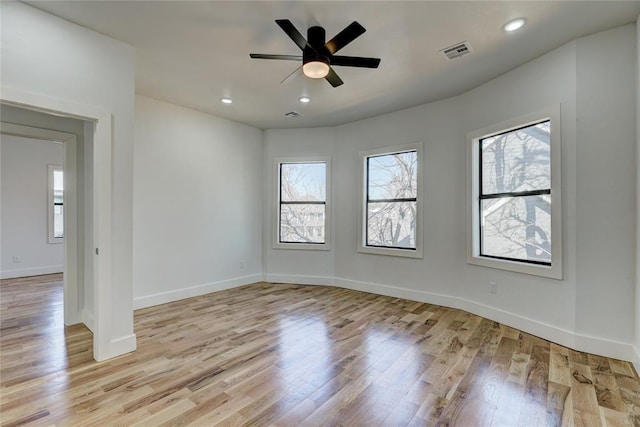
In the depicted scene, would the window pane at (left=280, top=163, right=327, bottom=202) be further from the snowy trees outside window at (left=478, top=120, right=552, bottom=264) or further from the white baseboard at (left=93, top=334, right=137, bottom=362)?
the white baseboard at (left=93, top=334, right=137, bottom=362)

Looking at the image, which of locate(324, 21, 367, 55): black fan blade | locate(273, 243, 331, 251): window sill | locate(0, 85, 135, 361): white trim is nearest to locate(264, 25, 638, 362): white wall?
locate(273, 243, 331, 251): window sill

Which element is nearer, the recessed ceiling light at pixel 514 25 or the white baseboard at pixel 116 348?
the recessed ceiling light at pixel 514 25

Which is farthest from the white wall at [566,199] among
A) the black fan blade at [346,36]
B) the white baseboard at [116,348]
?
the white baseboard at [116,348]

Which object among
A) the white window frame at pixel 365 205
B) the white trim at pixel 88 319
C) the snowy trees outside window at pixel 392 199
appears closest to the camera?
the white trim at pixel 88 319

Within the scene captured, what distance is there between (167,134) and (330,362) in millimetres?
3707

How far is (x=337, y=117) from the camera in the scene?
196 inches

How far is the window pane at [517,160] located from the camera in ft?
10.5

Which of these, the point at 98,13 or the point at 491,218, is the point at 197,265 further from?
the point at 491,218

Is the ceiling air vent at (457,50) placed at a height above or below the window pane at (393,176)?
above

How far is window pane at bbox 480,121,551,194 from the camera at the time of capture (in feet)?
10.5

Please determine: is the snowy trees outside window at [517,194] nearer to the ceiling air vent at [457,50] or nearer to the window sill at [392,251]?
the window sill at [392,251]

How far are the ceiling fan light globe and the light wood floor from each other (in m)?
2.46

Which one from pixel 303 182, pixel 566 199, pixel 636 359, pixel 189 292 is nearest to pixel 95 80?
pixel 189 292

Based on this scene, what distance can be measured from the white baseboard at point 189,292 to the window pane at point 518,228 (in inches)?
149
